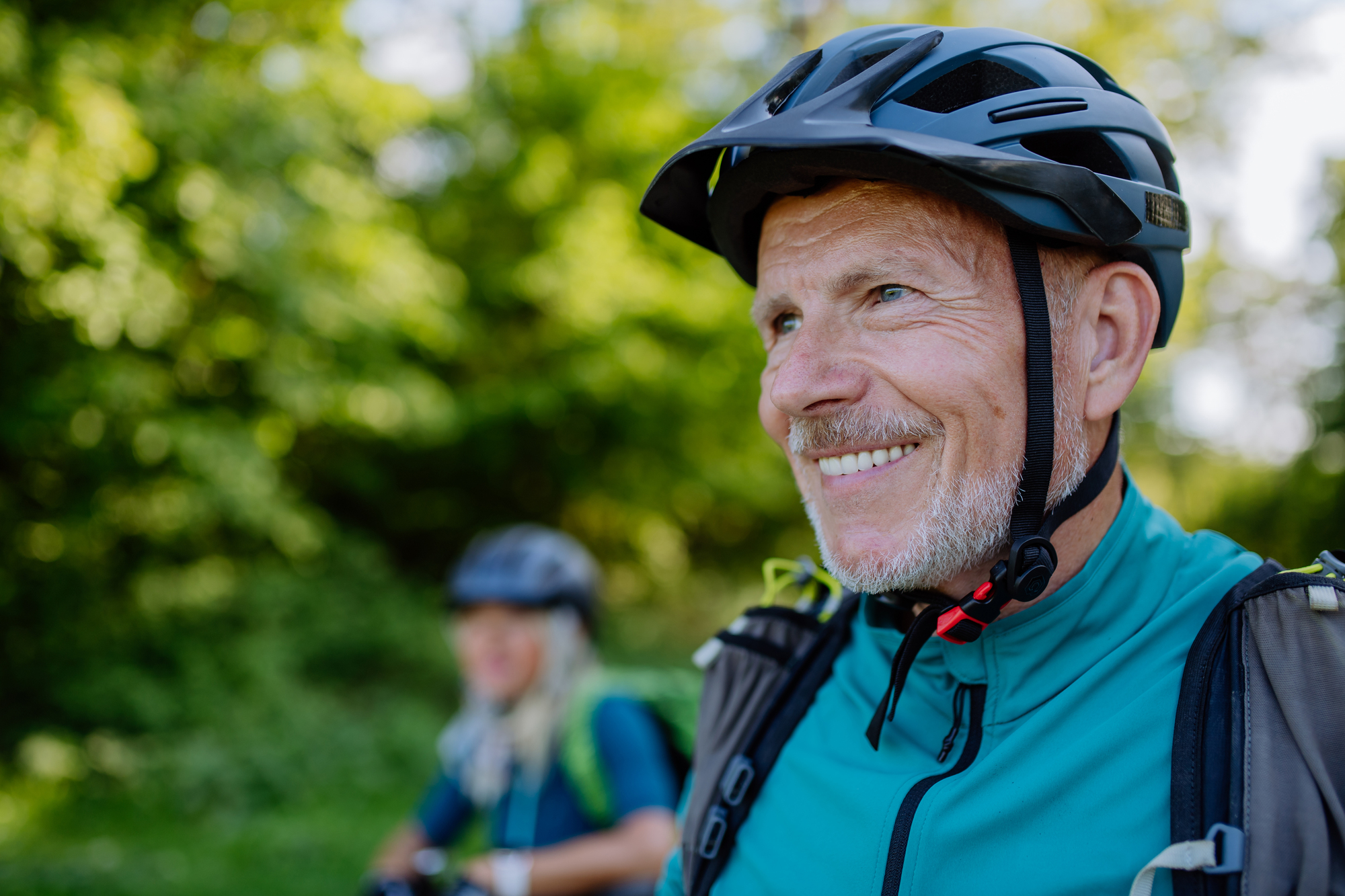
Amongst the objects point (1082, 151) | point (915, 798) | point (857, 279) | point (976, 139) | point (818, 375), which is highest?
point (1082, 151)

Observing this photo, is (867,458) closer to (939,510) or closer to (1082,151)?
(939,510)

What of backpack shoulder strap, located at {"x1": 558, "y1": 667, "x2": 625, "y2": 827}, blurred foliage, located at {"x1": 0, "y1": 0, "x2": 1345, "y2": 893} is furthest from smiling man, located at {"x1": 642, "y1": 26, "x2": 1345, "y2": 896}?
blurred foliage, located at {"x1": 0, "y1": 0, "x2": 1345, "y2": 893}

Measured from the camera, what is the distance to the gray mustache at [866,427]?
154 cm

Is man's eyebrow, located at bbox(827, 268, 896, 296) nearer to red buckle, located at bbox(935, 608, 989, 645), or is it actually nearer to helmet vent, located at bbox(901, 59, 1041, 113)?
helmet vent, located at bbox(901, 59, 1041, 113)

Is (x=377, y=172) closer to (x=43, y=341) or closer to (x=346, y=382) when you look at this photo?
(x=346, y=382)

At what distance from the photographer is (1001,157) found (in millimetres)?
1479

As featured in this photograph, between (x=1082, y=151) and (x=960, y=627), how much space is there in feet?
3.09

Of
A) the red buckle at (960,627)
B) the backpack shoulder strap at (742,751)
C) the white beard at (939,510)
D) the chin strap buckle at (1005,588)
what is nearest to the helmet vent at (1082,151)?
the white beard at (939,510)

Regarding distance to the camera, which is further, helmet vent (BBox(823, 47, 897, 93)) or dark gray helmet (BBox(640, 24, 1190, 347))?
helmet vent (BBox(823, 47, 897, 93))

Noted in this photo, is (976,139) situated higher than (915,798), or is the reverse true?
(976,139)

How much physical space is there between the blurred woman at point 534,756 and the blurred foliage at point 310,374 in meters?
3.40

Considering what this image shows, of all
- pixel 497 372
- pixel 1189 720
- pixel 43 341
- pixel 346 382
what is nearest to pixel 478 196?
pixel 497 372

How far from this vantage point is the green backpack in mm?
3613

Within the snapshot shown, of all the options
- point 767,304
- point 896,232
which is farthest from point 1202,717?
point 767,304
